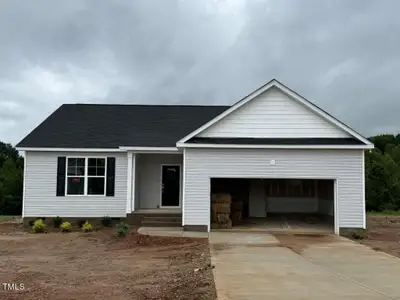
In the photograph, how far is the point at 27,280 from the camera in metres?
9.20

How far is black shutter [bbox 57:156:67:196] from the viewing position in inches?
776

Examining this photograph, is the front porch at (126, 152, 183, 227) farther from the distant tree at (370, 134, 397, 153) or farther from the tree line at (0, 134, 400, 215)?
the distant tree at (370, 134, 397, 153)

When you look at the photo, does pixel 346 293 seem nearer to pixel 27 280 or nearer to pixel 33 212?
pixel 27 280

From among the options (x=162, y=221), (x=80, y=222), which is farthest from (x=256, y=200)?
(x=80, y=222)

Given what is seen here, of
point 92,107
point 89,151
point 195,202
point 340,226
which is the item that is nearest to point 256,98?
point 195,202

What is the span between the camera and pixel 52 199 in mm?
19766

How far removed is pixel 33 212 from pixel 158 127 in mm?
6712

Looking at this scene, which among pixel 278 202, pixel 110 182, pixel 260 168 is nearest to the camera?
pixel 260 168

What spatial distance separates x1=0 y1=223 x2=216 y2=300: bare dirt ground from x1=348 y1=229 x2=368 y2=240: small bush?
542 cm

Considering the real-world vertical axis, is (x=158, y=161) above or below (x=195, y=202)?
above

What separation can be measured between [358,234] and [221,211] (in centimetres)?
517

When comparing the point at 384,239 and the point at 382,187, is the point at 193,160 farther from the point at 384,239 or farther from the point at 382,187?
the point at 382,187

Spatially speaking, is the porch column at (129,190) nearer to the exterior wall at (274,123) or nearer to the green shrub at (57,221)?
the green shrub at (57,221)

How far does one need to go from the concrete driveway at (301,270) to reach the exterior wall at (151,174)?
652cm
